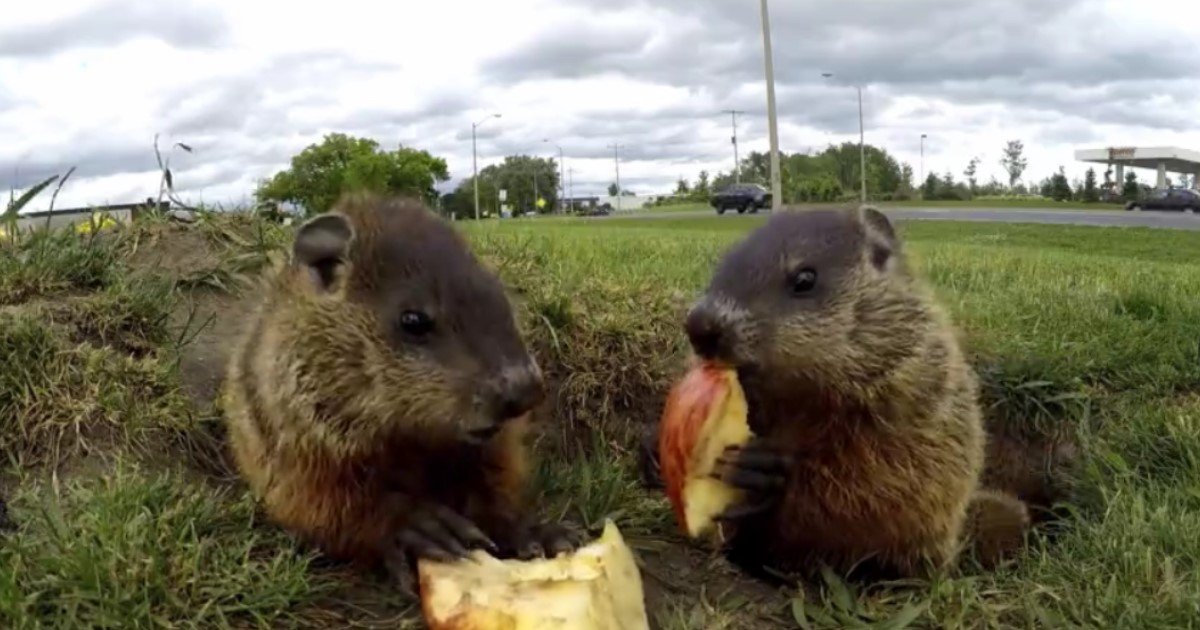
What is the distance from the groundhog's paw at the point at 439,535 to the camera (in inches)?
128

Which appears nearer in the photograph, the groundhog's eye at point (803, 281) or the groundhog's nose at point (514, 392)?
the groundhog's nose at point (514, 392)

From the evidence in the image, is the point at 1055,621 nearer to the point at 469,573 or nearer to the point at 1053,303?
the point at 469,573

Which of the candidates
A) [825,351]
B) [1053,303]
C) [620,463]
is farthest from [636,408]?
[1053,303]

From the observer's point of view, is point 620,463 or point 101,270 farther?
point 101,270

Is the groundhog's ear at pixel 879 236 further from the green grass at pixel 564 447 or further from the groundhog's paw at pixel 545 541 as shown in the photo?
the groundhog's paw at pixel 545 541

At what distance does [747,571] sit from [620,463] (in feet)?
3.00

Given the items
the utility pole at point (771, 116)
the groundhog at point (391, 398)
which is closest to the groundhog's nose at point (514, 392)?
the groundhog at point (391, 398)

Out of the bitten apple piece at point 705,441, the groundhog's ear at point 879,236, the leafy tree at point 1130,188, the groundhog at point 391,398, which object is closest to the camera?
the groundhog at point 391,398

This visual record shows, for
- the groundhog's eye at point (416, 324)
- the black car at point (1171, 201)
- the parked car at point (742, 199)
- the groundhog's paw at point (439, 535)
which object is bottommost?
the groundhog's paw at point (439, 535)

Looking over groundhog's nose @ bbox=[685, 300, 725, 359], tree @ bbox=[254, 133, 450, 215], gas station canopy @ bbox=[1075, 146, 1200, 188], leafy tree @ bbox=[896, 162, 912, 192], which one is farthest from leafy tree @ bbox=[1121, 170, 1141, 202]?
groundhog's nose @ bbox=[685, 300, 725, 359]

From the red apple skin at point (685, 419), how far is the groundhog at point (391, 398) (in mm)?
504

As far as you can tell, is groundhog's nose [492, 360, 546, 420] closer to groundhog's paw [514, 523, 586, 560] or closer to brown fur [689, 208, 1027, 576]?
groundhog's paw [514, 523, 586, 560]

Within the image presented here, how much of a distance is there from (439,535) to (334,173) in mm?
5067

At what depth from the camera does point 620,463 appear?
4.85 meters
